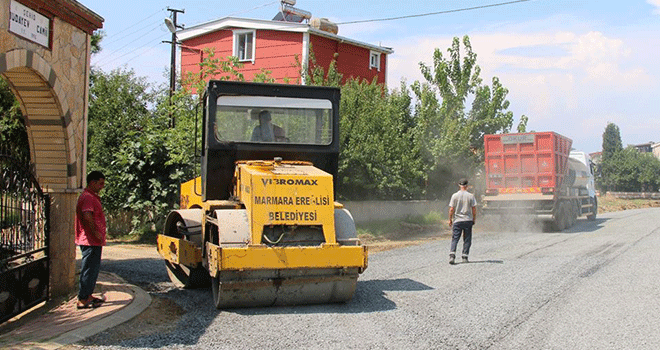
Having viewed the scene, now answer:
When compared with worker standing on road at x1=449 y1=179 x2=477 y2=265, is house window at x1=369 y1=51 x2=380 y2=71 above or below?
above

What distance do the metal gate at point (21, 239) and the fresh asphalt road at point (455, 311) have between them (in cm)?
163

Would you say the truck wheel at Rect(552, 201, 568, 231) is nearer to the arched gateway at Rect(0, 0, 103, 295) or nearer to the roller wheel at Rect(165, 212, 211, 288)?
the roller wheel at Rect(165, 212, 211, 288)

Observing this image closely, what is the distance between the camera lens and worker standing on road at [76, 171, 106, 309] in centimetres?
732

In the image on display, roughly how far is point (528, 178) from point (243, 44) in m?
14.6

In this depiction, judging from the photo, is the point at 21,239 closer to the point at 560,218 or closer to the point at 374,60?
the point at 560,218

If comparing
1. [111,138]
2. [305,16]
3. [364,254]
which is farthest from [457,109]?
[364,254]

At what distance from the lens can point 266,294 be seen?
7.25 m

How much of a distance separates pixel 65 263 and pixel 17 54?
2.83 m

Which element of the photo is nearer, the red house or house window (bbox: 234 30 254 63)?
the red house

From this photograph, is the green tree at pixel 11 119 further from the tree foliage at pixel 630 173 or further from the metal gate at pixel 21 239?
the tree foliage at pixel 630 173

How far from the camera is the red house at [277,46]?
26891 mm

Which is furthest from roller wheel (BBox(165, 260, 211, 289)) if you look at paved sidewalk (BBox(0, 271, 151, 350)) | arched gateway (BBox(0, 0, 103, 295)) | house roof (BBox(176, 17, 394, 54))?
house roof (BBox(176, 17, 394, 54))

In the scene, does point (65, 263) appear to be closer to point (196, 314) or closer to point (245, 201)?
point (196, 314)

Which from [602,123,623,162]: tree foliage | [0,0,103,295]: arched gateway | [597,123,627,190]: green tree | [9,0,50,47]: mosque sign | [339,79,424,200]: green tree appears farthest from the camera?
[602,123,623,162]: tree foliage
